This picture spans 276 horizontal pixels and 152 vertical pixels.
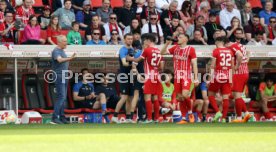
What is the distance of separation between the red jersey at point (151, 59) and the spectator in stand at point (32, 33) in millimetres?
3170

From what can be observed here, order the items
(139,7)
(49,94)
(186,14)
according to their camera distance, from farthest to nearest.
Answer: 1. (186,14)
2. (139,7)
3. (49,94)

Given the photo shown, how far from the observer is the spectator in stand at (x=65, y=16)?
2508 centimetres

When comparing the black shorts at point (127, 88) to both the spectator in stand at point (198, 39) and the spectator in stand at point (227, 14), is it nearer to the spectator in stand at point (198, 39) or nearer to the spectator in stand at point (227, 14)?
the spectator in stand at point (198, 39)

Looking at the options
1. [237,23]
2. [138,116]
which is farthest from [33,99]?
[237,23]

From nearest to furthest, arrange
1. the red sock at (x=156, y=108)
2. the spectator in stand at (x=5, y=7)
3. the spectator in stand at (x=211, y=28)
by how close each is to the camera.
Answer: the red sock at (x=156, y=108)
the spectator in stand at (x=5, y=7)
the spectator in stand at (x=211, y=28)

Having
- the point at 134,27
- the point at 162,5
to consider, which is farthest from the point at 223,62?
the point at 162,5

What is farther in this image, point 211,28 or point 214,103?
point 211,28

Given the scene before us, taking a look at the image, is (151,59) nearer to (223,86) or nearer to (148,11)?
(223,86)

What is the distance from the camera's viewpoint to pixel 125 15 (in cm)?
2598

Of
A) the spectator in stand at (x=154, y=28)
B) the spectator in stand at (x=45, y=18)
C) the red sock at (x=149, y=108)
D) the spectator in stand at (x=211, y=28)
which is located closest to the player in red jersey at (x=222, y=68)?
the red sock at (x=149, y=108)

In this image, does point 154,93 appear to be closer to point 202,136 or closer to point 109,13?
point 109,13

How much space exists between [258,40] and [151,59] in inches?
A: 223

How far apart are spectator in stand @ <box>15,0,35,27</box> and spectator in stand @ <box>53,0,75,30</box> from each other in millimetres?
689

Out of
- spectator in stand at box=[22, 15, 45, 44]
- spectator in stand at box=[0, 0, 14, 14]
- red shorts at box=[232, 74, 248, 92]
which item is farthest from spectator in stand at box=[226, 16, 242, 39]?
spectator in stand at box=[0, 0, 14, 14]
